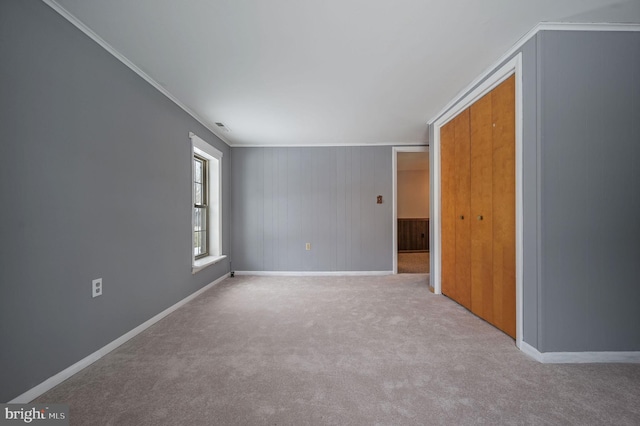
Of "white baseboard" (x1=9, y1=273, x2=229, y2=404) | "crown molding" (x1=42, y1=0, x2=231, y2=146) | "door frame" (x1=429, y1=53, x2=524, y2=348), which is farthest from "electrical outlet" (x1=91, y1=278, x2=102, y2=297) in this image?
"door frame" (x1=429, y1=53, x2=524, y2=348)

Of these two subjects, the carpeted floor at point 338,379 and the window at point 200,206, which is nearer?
the carpeted floor at point 338,379

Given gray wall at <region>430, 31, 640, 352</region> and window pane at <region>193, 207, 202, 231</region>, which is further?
window pane at <region>193, 207, 202, 231</region>

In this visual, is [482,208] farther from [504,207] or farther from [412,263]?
[412,263]

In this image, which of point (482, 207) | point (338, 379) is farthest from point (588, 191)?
point (338, 379)

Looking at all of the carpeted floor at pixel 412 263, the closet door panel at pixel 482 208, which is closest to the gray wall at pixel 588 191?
the closet door panel at pixel 482 208

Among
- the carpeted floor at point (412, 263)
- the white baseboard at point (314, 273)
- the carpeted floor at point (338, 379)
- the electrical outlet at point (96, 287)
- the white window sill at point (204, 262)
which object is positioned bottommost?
the carpeted floor at point (412, 263)

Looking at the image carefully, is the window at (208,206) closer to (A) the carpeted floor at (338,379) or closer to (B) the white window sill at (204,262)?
(B) the white window sill at (204,262)

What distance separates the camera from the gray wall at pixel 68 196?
4.55 ft

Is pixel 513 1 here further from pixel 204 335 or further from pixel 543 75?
pixel 204 335

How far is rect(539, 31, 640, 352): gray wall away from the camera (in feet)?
5.92

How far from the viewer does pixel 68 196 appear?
169 cm

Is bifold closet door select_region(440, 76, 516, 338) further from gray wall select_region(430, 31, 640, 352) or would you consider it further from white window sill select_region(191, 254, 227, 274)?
white window sill select_region(191, 254, 227, 274)

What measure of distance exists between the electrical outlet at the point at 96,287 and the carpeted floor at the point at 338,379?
483 millimetres

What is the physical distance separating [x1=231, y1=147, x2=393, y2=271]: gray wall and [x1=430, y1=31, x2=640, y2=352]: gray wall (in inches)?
117
